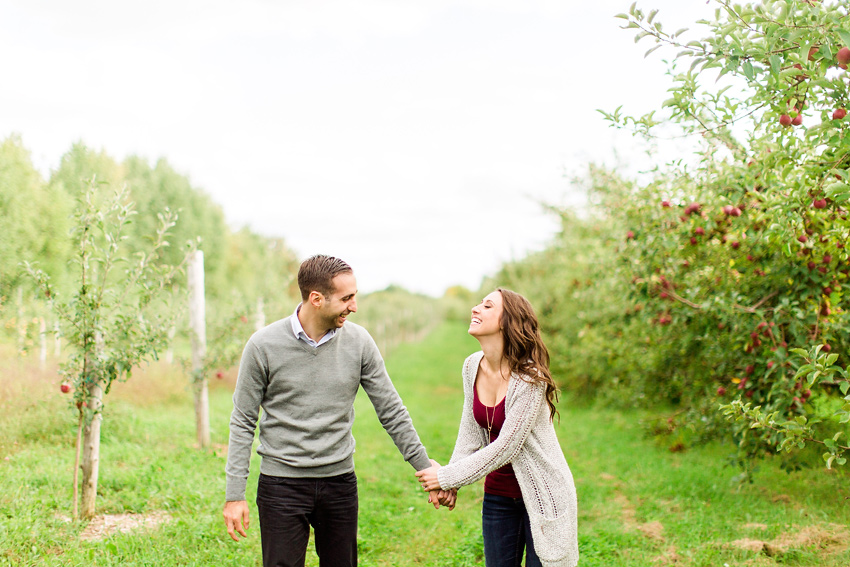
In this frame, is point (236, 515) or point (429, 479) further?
point (429, 479)

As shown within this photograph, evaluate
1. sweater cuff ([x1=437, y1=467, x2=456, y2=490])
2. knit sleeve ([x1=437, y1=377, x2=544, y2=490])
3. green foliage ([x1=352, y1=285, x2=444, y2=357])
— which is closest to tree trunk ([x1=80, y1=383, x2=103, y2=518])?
sweater cuff ([x1=437, y1=467, x2=456, y2=490])

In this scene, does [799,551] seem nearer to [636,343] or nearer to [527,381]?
[527,381]

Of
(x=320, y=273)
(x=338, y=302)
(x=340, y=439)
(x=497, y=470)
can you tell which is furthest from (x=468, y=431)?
(x=320, y=273)

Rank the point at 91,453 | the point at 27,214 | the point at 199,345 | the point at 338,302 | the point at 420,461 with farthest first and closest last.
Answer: the point at 27,214, the point at 199,345, the point at 91,453, the point at 420,461, the point at 338,302

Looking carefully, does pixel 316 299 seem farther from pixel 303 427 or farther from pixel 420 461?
pixel 420 461

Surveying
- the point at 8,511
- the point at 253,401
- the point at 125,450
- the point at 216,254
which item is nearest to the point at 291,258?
the point at 216,254

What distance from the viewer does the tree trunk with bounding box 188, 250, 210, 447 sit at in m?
7.83

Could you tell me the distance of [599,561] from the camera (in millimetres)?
4480

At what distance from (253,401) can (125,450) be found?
4986 mm

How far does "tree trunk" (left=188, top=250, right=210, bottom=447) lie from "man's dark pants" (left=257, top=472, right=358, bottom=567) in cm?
537

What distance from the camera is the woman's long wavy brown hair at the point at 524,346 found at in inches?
113

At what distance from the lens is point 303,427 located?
2836 millimetres

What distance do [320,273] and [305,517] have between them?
1.14 m

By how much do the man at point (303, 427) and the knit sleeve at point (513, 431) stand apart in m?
0.59
